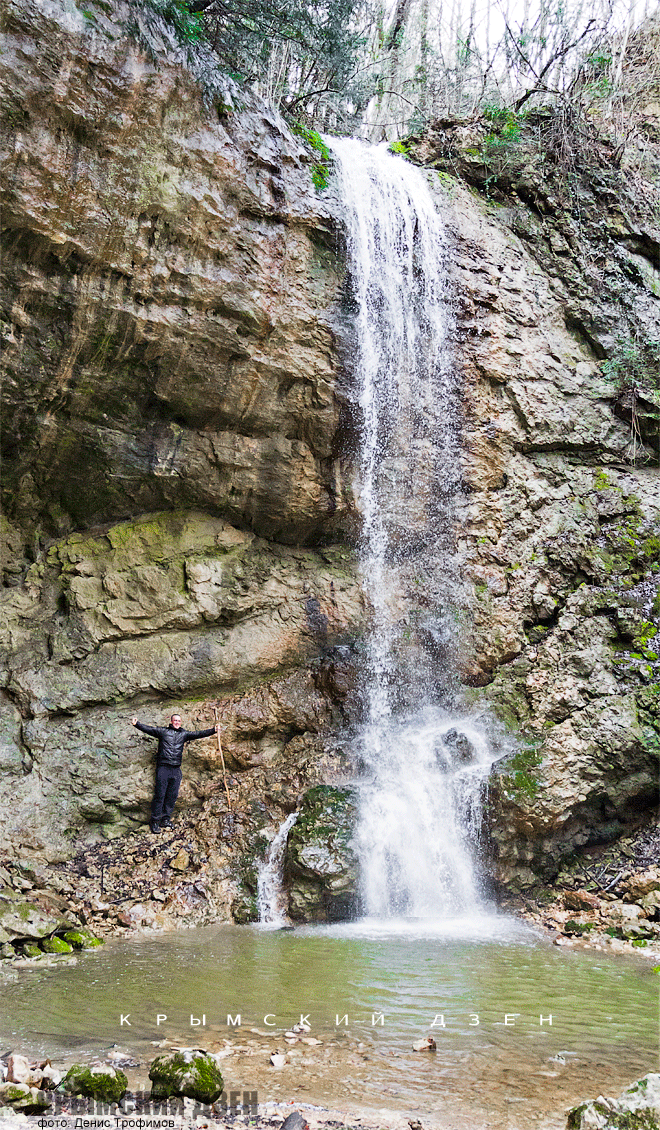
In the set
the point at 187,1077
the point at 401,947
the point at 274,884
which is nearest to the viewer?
the point at 187,1077

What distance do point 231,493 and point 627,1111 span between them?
25.7 feet

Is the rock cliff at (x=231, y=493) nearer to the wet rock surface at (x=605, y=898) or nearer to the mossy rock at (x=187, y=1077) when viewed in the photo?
the wet rock surface at (x=605, y=898)

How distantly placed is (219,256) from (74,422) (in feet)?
8.51

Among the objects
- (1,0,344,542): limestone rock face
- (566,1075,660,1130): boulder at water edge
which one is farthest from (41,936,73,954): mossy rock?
(566,1075,660,1130): boulder at water edge

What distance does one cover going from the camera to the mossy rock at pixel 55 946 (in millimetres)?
6340

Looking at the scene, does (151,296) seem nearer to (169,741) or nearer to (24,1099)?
(169,741)

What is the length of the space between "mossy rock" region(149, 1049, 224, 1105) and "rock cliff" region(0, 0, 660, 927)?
13.9 ft

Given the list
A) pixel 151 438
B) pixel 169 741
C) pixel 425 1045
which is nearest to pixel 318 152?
pixel 151 438

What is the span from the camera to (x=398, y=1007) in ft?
15.2

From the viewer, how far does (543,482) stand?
984 cm

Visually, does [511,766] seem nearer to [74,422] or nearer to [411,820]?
[411,820]

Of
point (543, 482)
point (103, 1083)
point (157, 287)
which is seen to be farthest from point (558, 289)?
point (103, 1083)

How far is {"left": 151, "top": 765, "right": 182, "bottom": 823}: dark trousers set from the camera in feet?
27.7

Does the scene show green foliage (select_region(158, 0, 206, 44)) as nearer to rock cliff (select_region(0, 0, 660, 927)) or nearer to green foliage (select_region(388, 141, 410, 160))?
rock cliff (select_region(0, 0, 660, 927))
